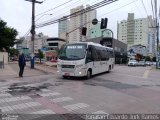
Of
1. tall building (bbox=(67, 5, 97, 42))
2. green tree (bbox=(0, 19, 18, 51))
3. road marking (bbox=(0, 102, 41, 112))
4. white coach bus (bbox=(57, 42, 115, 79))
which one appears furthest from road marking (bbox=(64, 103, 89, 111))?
green tree (bbox=(0, 19, 18, 51))

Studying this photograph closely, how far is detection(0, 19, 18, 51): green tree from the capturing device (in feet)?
147

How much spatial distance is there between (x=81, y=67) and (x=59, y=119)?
32.2 feet

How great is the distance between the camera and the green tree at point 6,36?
147ft

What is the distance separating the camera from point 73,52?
16797 mm

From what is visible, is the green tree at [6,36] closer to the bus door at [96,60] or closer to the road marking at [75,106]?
the bus door at [96,60]

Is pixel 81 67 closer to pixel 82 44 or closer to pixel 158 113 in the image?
pixel 82 44

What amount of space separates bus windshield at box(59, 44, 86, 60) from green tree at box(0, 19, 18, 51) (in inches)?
1202

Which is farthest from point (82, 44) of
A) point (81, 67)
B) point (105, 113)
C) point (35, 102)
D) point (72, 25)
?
point (72, 25)

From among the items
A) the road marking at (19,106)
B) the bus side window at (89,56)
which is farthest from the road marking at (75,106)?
the bus side window at (89,56)

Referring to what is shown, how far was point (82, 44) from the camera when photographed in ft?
56.1

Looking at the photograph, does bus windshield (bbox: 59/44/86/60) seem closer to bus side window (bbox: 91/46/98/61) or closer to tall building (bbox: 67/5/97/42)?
bus side window (bbox: 91/46/98/61)

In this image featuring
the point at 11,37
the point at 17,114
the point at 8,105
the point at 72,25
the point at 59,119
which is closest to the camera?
the point at 59,119

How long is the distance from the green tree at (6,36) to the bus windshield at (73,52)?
100 ft

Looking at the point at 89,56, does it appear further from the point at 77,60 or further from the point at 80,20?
the point at 80,20
